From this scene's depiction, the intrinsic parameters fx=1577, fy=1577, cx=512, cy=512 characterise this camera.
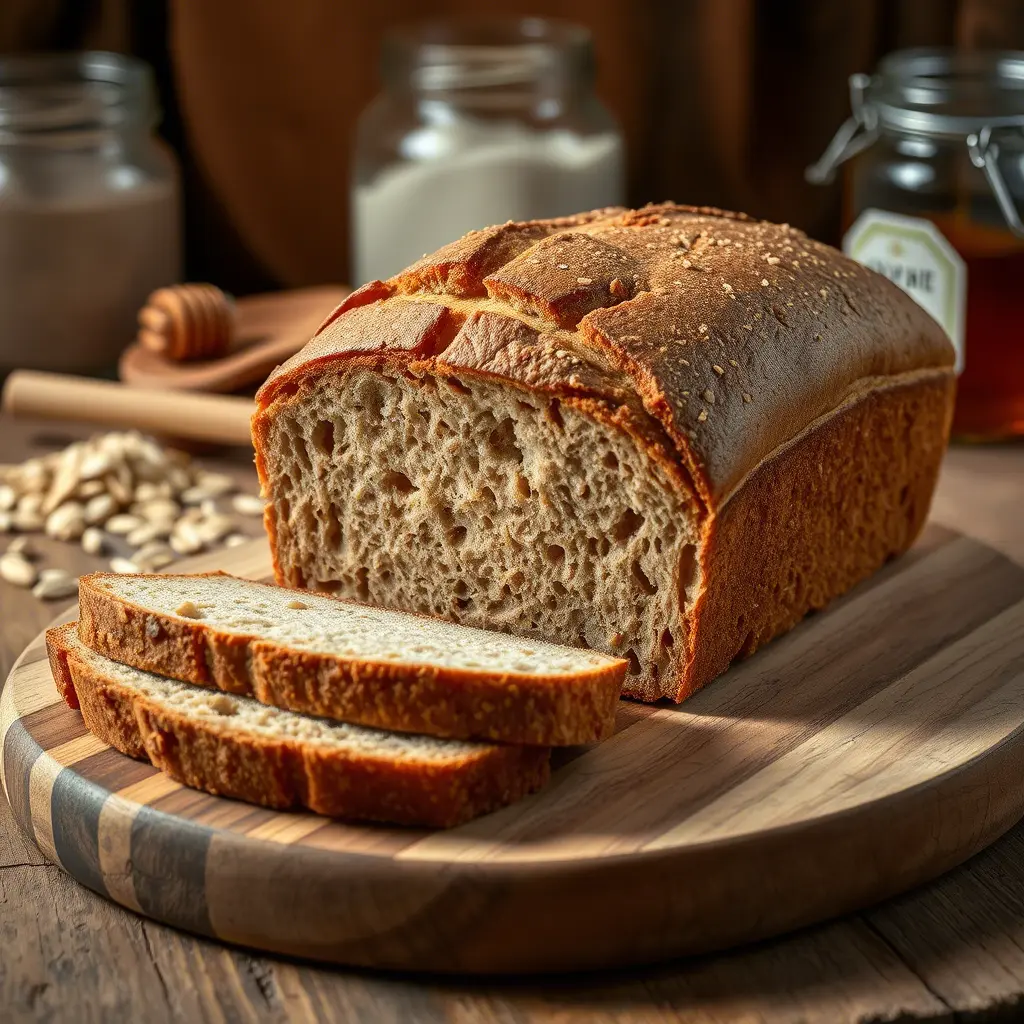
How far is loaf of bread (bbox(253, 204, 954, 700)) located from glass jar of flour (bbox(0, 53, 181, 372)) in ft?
5.72

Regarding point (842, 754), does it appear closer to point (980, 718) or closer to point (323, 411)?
point (980, 718)

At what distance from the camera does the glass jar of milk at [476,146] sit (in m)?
3.92

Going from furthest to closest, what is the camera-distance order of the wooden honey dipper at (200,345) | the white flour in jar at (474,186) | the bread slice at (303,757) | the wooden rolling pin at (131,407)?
1. the white flour in jar at (474,186)
2. the wooden honey dipper at (200,345)
3. the wooden rolling pin at (131,407)
4. the bread slice at (303,757)

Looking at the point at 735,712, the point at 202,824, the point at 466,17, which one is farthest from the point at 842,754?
the point at 466,17

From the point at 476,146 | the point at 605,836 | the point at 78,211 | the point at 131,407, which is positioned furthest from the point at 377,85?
the point at 605,836

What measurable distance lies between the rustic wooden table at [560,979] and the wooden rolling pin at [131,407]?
1.59 m

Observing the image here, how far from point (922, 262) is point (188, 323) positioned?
172cm

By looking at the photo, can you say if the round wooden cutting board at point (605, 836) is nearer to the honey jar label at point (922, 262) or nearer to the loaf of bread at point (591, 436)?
the loaf of bread at point (591, 436)

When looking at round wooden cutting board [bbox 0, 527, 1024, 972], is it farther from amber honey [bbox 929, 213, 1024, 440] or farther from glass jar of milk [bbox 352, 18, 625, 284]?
glass jar of milk [bbox 352, 18, 625, 284]

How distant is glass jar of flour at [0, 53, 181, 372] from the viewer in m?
3.97

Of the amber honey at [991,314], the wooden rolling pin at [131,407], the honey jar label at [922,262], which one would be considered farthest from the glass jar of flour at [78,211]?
the amber honey at [991,314]

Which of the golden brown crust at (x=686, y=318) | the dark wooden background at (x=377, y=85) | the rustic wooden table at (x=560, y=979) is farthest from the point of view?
the dark wooden background at (x=377, y=85)

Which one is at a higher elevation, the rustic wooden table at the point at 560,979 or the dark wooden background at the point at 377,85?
the dark wooden background at the point at 377,85

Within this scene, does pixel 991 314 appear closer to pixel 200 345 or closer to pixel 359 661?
pixel 200 345
